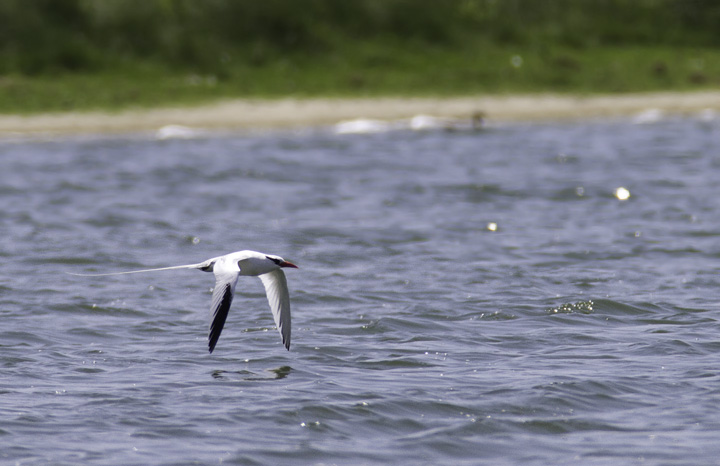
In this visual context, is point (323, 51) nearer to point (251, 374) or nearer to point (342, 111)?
point (342, 111)

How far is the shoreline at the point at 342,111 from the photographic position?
90.6ft

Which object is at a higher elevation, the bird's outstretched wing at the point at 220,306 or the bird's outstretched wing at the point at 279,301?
the bird's outstretched wing at the point at 220,306

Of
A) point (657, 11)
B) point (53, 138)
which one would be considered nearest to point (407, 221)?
point (53, 138)

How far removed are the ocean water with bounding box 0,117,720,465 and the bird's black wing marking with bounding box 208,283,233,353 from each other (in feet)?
1.34

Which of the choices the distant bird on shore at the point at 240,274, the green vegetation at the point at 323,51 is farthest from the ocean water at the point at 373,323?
the green vegetation at the point at 323,51

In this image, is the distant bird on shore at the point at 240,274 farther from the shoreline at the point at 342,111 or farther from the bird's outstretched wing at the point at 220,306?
the shoreline at the point at 342,111

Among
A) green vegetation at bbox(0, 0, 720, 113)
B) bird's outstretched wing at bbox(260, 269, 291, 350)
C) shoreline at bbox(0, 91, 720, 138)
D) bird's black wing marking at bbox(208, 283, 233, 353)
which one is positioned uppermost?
green vegetation at bbox(0, 0, 720, 113)

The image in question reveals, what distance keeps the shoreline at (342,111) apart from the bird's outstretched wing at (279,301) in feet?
63.9

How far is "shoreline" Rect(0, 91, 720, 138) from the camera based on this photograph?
2762 cm

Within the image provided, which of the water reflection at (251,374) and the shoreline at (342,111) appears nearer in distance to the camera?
the water reflection at (251,374)

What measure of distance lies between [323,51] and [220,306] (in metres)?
27.4

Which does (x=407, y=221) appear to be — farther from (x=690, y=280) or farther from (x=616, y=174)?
(x=616, y=174)

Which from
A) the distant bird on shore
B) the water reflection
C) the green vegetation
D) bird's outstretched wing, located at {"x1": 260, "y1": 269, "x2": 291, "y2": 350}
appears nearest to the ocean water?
the water reflection

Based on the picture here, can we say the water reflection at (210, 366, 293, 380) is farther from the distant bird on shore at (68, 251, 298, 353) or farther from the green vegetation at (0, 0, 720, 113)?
the green vegetation at (0, 0, 720, 113)
